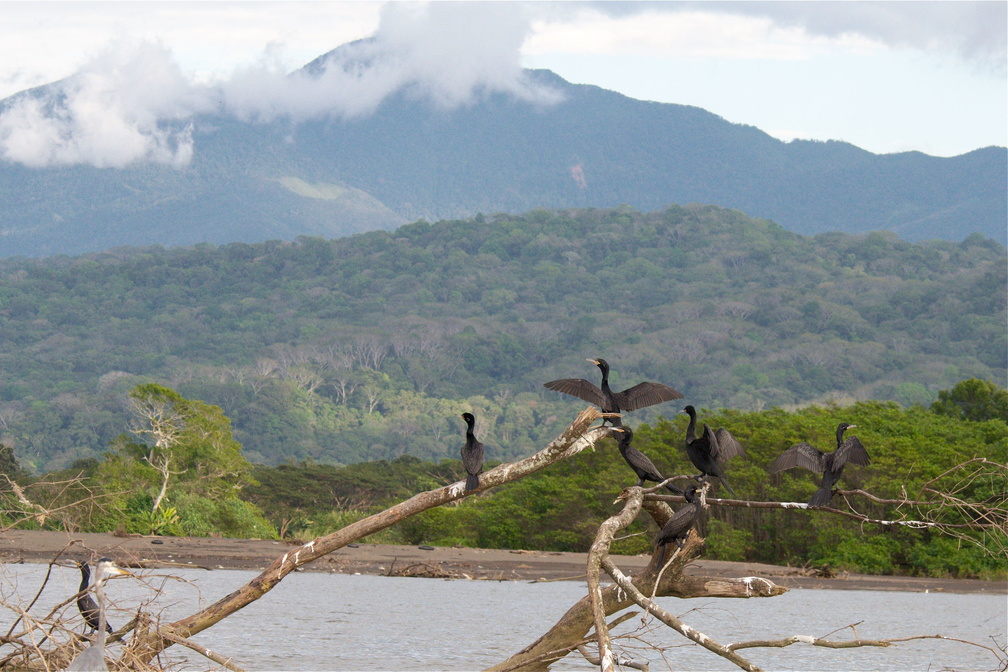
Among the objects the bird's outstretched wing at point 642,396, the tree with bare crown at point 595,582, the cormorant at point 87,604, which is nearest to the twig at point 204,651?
the tree with bare crown at point 595,582

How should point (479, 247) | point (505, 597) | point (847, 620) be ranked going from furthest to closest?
1. point (479, 247)
2. point (505, 597)
3. point (847, 620)

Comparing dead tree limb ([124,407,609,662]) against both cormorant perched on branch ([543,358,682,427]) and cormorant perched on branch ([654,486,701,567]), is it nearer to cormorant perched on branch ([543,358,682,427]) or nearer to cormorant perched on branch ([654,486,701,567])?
cormorant perched on branch ([543,358,682,427])

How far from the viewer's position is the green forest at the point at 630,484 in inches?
1217

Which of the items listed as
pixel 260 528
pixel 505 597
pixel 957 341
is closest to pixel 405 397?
pixel 957 341

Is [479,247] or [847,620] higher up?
[479,247]

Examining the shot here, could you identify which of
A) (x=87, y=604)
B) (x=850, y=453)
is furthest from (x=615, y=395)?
(x=87, y=604)

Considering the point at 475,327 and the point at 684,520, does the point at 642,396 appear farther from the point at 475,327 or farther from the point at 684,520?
the point at 475,327

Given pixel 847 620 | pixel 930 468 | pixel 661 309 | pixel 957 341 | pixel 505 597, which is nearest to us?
pixel 847 620

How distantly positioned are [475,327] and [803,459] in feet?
427

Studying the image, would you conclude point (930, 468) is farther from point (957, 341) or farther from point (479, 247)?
point (479, 247)

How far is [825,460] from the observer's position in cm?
810

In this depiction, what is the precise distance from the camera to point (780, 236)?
17312 cm

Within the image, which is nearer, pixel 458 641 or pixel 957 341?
pixel 458 641

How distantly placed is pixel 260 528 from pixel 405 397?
73740 mm
